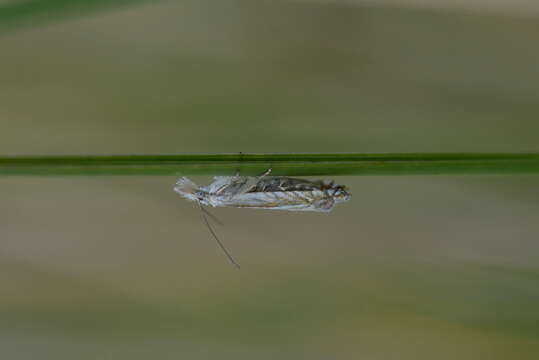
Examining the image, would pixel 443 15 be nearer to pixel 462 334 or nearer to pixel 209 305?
pixel 462 334

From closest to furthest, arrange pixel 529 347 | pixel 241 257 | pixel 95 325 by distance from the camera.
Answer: pixel 529 347, pixel 95 325, pixel 241 257

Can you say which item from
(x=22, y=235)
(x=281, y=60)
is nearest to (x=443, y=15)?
(x=281, y=60)

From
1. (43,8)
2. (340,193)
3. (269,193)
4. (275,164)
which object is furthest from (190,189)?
(43,8)

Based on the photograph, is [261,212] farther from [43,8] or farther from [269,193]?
[43,8]

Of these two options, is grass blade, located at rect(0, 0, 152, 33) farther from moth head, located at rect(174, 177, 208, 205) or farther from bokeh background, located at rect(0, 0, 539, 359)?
bokeh background, located at rect(0, 0, 539, 359)

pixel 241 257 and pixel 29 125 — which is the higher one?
pixel 29 125

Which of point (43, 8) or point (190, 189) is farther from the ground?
point (43, 8)

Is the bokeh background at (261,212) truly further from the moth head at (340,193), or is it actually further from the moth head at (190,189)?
the moth head at (340,193)
